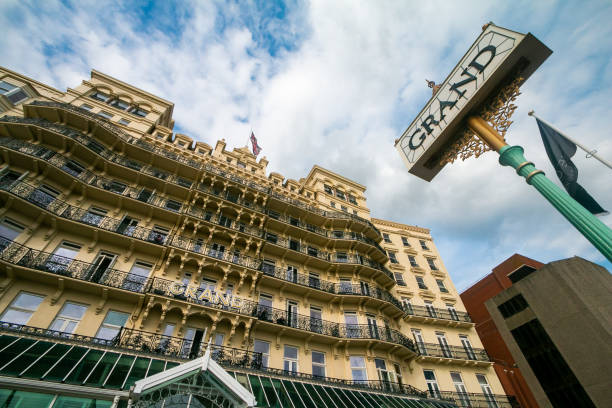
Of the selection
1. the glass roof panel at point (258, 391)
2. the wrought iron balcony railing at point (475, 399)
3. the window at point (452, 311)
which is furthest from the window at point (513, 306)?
the glass roof panel at point (258, 391)

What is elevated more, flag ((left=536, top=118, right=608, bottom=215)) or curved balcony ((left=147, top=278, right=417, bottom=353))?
flag ((left=536, top=118, right=608, bottom=215))

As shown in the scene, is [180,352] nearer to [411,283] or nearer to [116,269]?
[116,269]

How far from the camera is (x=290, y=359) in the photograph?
17.5 meters

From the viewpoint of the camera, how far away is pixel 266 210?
24.2m

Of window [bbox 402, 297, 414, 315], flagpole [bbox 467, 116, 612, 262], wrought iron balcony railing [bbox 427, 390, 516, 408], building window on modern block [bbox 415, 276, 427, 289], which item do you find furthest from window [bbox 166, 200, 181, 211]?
building window on modern block [bbox 415, 276, 427, 289]

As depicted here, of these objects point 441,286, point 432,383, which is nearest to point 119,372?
point 432,383

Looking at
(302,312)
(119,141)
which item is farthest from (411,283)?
(119,141)

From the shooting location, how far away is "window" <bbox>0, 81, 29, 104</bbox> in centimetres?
2041

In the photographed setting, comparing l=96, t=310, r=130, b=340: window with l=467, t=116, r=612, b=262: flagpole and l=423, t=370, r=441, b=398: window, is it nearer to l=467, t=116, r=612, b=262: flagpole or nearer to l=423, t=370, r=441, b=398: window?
l=423, t=370, r=441, b=398: window

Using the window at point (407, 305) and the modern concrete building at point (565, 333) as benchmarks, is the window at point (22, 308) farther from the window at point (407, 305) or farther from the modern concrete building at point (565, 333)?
the modern concrete building at point (565, 333)

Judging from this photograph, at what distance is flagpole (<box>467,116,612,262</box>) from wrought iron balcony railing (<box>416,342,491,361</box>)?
15.4 m

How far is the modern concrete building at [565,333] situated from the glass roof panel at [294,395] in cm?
1884

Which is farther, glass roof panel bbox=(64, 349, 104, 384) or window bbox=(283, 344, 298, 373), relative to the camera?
window bbox=(283, 344, 298, 373)

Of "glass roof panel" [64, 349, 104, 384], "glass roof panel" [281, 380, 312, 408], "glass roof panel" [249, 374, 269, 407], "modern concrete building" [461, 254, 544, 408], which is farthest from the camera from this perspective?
"modern concrete building" [461, 254, 544, 408]
